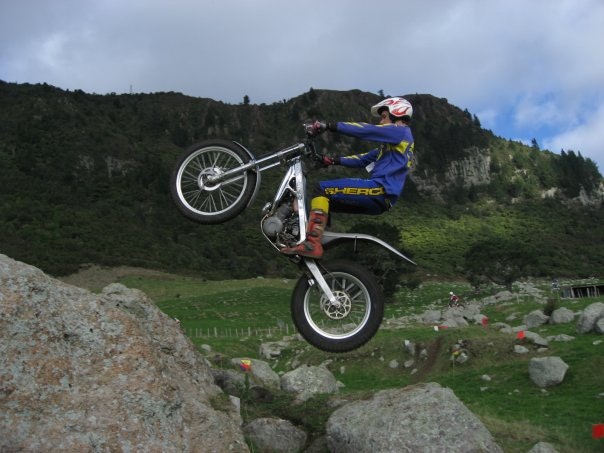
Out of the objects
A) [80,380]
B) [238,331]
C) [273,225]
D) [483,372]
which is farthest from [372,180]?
[238,331]

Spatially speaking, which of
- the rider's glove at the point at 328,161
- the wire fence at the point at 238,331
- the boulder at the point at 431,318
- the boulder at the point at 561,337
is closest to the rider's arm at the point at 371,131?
the rider's glove at the point at 328,161

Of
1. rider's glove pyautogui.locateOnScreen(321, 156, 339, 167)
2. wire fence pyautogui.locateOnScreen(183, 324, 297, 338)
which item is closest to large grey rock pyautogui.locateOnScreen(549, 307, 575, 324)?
wire fence pyautogui.locateOnScreen(183, 324, 297, 338)

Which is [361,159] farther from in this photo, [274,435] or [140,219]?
[140,219]

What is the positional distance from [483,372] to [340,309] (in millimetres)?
23477

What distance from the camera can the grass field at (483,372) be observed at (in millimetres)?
18625

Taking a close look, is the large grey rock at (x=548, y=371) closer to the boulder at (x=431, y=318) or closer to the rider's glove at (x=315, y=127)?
the boulder at (x=431, y=318)

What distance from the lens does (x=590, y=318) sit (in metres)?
30.9

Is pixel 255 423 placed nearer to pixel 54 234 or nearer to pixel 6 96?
pixel 54 234

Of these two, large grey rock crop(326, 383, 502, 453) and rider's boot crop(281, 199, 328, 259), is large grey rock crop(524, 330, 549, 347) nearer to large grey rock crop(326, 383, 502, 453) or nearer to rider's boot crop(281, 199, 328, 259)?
large grey rock crop(326, 383, 502, 453)

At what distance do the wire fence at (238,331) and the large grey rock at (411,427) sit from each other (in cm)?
3316

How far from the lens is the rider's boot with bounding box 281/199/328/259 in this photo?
845 cm

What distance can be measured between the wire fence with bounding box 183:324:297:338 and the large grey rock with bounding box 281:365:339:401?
75.0ft

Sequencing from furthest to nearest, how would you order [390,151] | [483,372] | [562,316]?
1. [562,316]
2. [483,372]
3. [390,151]

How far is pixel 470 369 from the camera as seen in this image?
98.4ft
